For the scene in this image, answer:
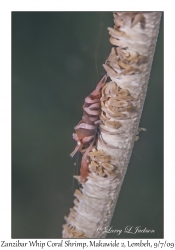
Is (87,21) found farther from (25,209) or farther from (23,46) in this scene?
(25,209)

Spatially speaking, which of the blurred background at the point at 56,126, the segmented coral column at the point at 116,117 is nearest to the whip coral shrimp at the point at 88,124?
the segmented coral column at the point at 116,117

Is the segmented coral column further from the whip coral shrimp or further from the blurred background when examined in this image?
the blurred background

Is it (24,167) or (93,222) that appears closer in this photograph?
(93,222)

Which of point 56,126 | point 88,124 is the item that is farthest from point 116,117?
point 56,126

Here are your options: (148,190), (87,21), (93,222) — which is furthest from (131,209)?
(87,21)

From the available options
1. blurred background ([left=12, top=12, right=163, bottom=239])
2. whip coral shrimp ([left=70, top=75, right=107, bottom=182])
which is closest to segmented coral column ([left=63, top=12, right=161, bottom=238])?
whip coral shrimp ([left=70, top=75, right=107, bottom=182])

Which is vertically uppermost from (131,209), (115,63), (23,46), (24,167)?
(23,46)

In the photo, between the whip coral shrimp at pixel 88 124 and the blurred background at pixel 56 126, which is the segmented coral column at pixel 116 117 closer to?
the whip coral shrimp at pixel 88 124
